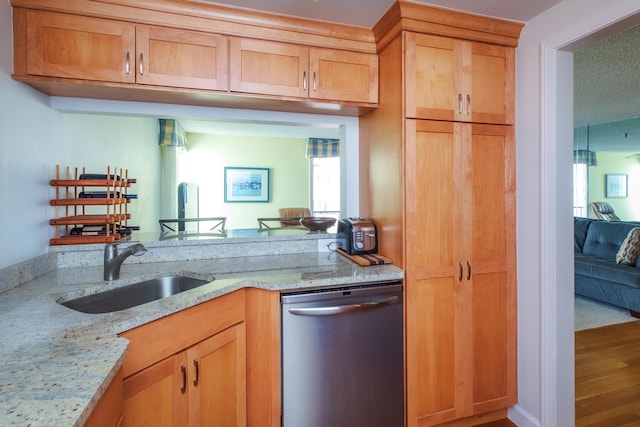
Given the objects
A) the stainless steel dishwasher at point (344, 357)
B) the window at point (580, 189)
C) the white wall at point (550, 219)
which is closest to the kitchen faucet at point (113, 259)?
the stainless steel dishwasher at point (344, 357)

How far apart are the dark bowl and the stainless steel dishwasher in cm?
78

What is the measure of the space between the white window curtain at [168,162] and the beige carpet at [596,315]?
4733mm

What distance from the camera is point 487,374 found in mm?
1778

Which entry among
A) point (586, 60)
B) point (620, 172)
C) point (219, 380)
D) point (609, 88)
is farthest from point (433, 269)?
point (620, 172)

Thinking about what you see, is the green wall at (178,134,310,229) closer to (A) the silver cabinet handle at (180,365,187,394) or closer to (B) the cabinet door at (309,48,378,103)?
(B) the cabinet door at (309,48,378,103)

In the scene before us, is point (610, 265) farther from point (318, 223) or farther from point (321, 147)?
point (321, 147)

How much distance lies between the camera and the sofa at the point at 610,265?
3287 mm

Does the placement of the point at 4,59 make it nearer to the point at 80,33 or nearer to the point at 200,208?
the point at 80,33

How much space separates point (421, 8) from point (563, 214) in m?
1.29

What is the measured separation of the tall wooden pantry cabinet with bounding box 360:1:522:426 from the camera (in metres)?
1.65

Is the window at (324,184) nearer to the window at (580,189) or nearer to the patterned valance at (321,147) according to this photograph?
the patterned valance at (321,147)

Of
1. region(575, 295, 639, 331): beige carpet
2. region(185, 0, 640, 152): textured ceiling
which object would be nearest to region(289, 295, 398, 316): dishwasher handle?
region(185, 0, 640, 152): textured ceiling

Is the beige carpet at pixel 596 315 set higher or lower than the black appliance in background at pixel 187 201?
lower

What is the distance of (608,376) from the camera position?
7.36 ft
